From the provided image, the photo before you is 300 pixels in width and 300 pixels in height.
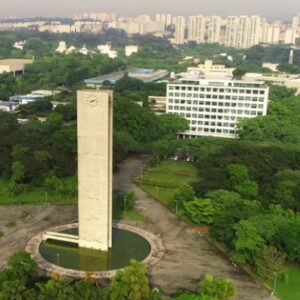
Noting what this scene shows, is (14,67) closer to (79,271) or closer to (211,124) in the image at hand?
(211,124)

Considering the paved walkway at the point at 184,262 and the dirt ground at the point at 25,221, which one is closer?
the paved walkway at the point at 184,262

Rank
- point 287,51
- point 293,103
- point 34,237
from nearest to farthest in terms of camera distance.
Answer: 1. point 34,237
2. point 293,103
3. point 287,51

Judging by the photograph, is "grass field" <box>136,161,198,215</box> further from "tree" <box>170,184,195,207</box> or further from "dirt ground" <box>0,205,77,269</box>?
"dirt ground" <box>0,205,77,269</box>

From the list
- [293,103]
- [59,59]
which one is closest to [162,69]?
[59,59]

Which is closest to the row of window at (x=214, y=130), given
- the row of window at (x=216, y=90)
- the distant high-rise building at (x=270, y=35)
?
the row of window at (x=216, y=90)

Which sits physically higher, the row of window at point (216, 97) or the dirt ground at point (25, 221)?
the row of window at point (216, 97)

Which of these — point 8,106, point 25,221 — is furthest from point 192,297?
point 8,106

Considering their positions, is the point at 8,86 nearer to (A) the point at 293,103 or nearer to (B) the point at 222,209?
(A) the point at 293,103

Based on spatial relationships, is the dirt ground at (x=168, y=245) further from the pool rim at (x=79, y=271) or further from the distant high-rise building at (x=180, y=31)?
the distant high-rise building at (x=180, y=31)
